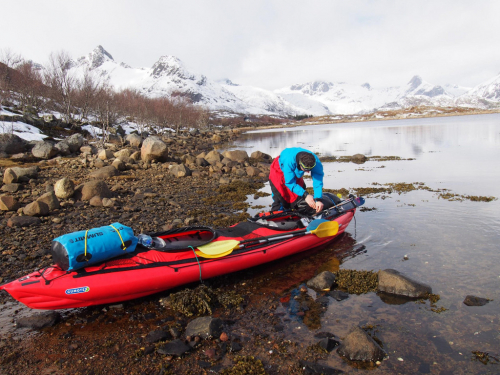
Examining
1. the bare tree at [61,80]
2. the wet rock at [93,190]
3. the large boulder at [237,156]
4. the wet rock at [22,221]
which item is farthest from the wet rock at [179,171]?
the bare tree at [61,80]

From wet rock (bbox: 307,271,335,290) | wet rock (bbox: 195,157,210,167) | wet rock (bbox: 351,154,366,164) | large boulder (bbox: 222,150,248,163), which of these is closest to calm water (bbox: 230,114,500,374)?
wet rock (bbox: 307,271,335,290)

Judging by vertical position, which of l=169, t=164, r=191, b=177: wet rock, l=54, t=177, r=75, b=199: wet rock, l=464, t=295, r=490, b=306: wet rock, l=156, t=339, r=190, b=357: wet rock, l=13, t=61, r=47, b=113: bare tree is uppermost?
l=13, t=61, r=47, b=113: bare tree

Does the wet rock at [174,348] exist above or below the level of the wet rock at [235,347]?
above

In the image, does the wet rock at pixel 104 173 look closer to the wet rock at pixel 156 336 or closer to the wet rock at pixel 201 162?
the wet rock at pixel 201 162

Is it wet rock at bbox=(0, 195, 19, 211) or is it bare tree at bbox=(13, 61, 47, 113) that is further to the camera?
bare tree at bbox=(13, 61, 47, 113)

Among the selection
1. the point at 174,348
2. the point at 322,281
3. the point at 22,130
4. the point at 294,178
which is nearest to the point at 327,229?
the point at 294,178

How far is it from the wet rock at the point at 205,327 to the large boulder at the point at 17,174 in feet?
37.1

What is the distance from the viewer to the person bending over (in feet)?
25.1

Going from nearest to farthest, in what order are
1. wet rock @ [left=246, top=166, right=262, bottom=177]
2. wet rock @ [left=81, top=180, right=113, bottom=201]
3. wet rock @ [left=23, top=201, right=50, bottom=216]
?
wet rock @ [left=23, top=201, right=50, bottom=216], wet rock @ [left=81, top=180, right=113, bottom=201], wet rock @ [left=246, top=166, right=262, bottom=177]

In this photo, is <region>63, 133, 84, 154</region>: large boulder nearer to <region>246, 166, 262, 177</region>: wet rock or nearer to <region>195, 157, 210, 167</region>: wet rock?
<region>195, 157, 210, 167</region>: wet rock

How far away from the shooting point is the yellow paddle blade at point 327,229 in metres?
7.46

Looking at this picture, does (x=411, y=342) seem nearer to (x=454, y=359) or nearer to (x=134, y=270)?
(x=454, y=359)

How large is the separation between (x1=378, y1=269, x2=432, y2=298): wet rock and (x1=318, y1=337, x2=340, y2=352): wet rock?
183 cm

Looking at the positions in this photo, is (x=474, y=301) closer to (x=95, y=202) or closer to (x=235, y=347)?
(x=235, y=347)
